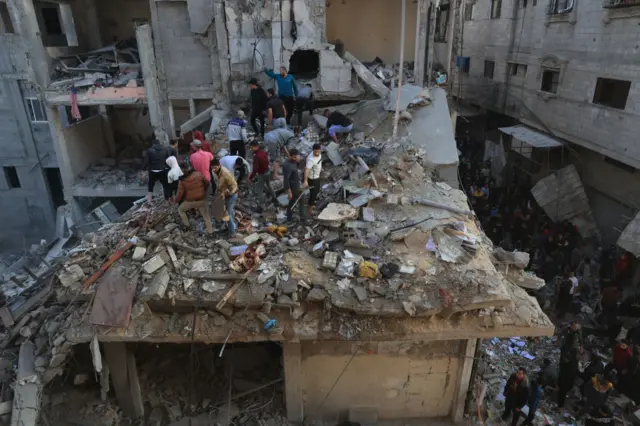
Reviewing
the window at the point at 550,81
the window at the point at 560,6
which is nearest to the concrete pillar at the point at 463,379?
the window at the point at 550,81

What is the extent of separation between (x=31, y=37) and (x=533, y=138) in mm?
18047

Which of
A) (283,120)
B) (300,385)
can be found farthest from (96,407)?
(283,120)

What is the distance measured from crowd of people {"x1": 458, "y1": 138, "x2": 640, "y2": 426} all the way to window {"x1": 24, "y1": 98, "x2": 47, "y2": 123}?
17680mm

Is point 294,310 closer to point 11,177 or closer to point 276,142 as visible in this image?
point 276,142

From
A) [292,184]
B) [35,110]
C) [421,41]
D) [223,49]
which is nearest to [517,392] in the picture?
[292,184]

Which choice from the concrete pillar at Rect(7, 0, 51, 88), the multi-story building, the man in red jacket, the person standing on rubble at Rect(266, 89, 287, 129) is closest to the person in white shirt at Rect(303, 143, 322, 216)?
the man in red jacket

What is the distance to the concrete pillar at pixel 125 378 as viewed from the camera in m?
7.41

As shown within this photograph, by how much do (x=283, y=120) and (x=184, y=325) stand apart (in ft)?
21.5

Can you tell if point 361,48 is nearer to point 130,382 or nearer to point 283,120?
point 283,120

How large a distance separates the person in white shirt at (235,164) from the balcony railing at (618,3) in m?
11.0

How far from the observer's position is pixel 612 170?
13.5 meters

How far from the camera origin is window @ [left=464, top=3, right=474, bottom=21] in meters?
22.6

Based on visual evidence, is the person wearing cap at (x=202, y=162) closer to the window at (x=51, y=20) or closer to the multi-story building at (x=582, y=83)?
the multi-story building at (x=582, y=83)

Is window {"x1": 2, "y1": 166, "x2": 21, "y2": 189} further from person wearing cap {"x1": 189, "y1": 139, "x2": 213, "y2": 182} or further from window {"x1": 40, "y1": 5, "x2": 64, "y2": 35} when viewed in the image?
person wearing cap {"x1": 189, "y1": 139, "x2": 213, "y2": 182}
